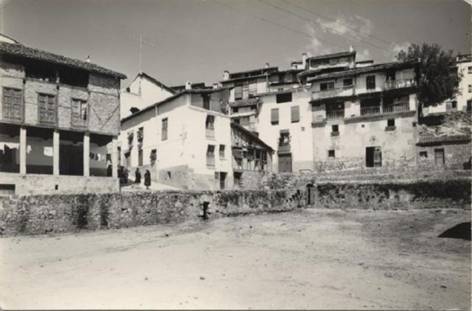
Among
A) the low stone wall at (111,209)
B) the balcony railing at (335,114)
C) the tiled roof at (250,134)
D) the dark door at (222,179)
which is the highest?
the balcony railing at (335,114)

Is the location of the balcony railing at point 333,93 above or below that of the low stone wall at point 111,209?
above

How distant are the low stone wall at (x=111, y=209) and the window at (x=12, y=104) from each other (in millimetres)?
7320

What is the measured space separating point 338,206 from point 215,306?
21.4 m

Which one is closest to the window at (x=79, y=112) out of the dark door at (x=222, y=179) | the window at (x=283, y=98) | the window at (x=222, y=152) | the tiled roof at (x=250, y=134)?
the window at (x=222, y=152)

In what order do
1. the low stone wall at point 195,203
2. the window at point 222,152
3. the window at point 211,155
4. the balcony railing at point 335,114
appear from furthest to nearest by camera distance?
the balcony railing at point 335,114
the window at point 222,152
the window at point 211,155
the low stone wall at point 195,203

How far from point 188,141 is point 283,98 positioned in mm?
15415

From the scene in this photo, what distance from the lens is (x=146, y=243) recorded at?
50.5 feet

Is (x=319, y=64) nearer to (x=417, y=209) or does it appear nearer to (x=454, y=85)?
(x=454, y=85)

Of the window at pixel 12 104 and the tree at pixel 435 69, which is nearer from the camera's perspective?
the window at pixel 12 104

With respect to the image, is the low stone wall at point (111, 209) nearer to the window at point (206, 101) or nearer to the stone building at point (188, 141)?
the stone building at point (188, 141)

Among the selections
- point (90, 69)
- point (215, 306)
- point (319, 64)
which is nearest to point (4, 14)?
point (215, 306)

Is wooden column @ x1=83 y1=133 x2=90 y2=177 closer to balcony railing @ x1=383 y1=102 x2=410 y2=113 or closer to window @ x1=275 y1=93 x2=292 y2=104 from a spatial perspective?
window @ x1=275 y1=93 x2=292 y2=104

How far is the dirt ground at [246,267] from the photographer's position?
7395mm

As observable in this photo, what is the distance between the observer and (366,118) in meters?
36.5
